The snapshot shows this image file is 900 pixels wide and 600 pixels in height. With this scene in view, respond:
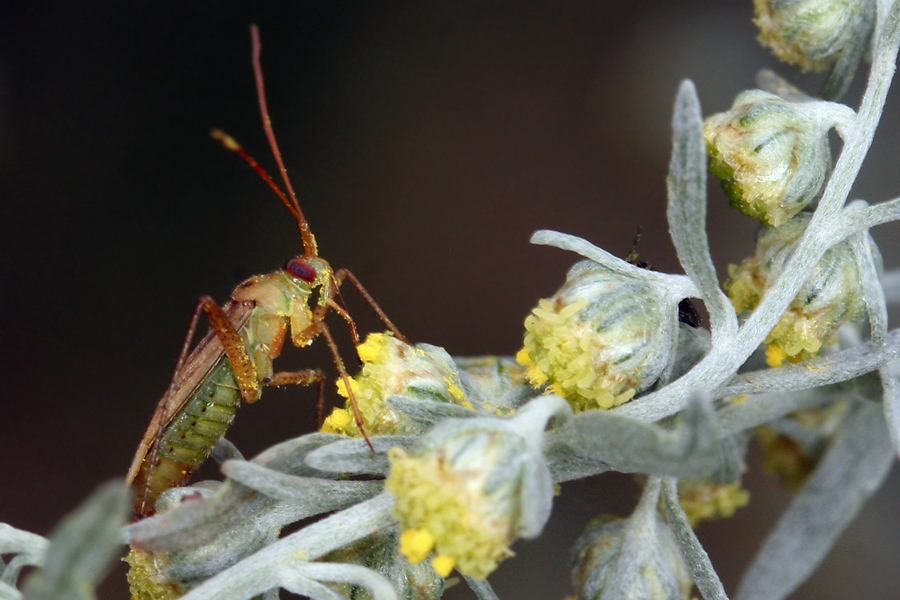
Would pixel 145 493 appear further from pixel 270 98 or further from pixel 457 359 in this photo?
pixel 270 98

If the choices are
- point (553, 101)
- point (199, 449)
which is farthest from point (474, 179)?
point (199, 449)

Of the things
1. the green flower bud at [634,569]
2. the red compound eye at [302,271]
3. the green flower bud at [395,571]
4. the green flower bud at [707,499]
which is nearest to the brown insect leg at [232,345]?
the red compound eye at [302,271]

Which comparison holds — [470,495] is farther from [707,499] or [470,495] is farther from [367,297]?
[707,499]

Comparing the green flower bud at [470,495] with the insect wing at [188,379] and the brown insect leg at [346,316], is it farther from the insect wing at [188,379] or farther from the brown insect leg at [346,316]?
the insect wing at [188,379]

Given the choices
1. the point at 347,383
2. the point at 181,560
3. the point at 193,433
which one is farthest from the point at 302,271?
the point at 181,560

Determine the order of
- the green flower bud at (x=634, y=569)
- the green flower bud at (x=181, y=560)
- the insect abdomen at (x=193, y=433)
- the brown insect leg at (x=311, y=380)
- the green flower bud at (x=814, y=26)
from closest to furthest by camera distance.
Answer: the green flower bud at (x=181, y=560), the green flower bud at (x=634, y=569), the green flower bud at (x=814, y=26), the insect abdomen at (x=193, y=433), the brown insect leg at (x=311, y=380)
